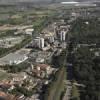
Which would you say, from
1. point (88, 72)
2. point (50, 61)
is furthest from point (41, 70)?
point (88, 72)

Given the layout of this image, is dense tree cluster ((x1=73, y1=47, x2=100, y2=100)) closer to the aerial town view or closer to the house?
the aerial town view

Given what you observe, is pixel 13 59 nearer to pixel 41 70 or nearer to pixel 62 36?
pixel 41 70

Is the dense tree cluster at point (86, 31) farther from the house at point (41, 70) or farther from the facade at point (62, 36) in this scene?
Result: the house at point (41, 70)

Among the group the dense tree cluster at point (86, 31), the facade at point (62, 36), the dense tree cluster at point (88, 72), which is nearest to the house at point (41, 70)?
the dense tree cluster at point (88, 72)

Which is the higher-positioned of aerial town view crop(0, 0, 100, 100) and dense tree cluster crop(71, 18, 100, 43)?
dense tree cluster crop(71, 18, 100, 43)

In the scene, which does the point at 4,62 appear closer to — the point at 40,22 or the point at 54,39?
the point at 54,39

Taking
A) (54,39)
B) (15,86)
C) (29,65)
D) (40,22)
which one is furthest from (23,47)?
(40,22)

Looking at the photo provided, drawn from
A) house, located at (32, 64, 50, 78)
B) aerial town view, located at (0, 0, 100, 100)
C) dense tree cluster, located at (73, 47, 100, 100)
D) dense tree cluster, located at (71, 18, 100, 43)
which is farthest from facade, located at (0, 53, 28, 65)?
dense tree cluster, located at (71, 18, 100, 43)

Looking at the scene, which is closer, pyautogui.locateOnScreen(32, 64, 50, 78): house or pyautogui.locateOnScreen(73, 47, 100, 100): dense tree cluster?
pyautogui.locateOnScreen(73, 47, 100, 100): dense tree cluster

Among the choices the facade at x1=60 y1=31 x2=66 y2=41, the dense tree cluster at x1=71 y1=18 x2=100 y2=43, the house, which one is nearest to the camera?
the house
